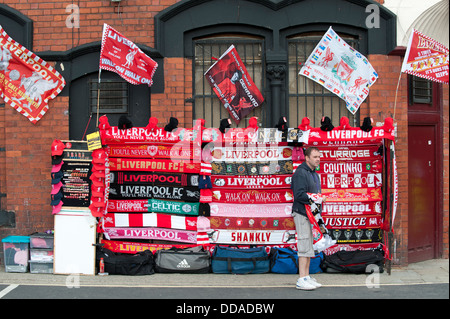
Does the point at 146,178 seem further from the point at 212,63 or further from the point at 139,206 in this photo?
the point at 212,63

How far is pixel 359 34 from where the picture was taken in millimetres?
9266

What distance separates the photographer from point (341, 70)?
9.14 m

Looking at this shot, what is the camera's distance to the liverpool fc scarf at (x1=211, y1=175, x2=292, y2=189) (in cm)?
873

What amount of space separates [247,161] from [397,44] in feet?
10.7

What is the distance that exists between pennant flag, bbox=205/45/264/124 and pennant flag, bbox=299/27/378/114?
947 millimetres

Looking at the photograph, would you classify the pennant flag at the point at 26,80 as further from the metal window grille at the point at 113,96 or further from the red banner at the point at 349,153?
the red banner at the point at 349,153

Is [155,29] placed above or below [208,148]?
above

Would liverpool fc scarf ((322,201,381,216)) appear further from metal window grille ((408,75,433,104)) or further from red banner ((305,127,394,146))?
metal window grille ((408,75,433,104))

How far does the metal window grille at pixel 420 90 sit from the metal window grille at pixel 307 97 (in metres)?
1.20

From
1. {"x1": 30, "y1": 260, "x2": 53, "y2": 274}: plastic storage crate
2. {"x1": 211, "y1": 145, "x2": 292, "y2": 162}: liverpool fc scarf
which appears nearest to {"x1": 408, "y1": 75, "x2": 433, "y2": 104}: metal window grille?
{"x1": 211, "y1": 145, "x2": 292, "y2": 162}: liverpool fc scarf

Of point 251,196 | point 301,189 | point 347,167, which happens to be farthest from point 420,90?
point 301,189

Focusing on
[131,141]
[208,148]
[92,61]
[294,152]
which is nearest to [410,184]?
[294,152]

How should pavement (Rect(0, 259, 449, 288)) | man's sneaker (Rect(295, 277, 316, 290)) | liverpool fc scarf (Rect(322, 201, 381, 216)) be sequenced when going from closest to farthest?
man's sneaker (Rect(295, 277, 316, 290)) < pavement (Rect(0, 259, 449, 288)) < liverpool fc scarf (Rect(322, 201, 381, 216))

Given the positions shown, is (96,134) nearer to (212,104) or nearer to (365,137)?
(212,104)
